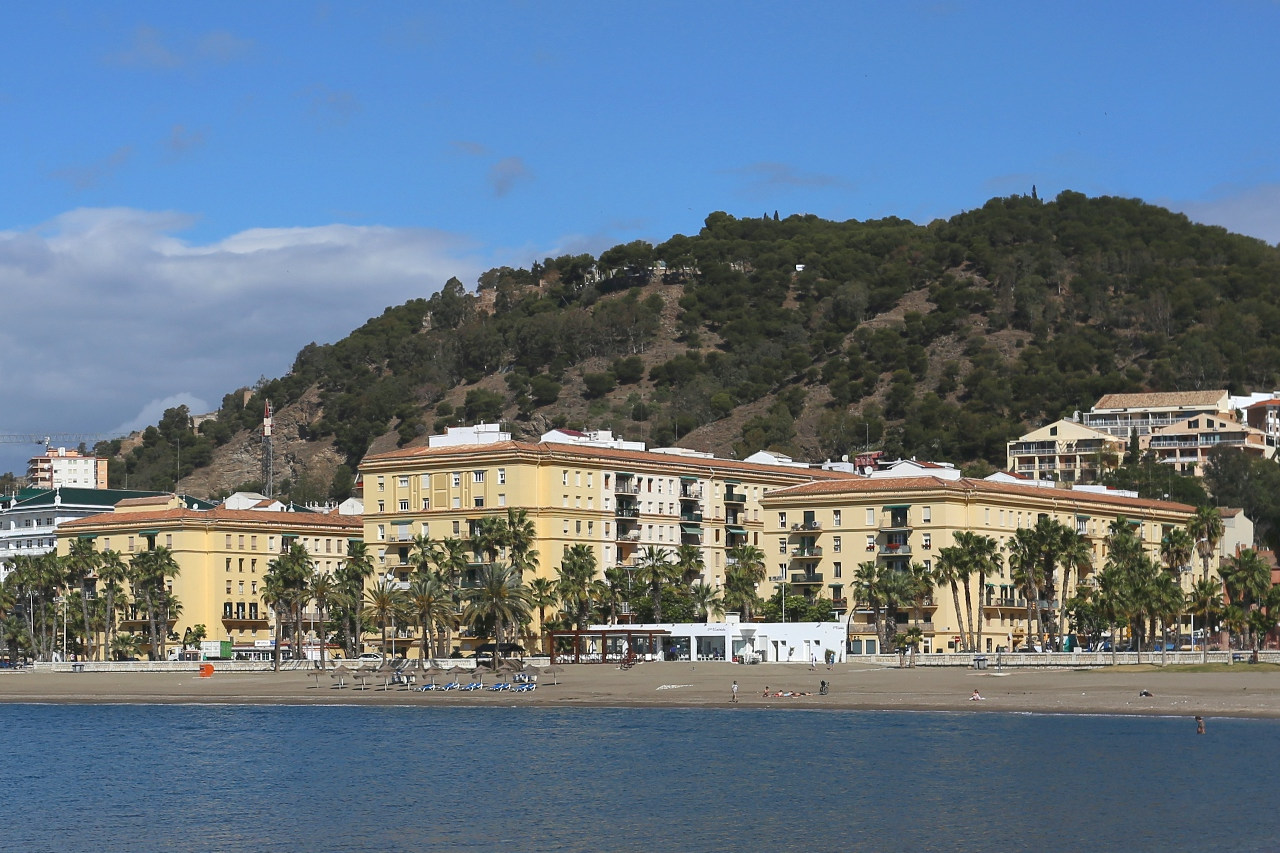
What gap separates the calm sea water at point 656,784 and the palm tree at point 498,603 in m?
17.3

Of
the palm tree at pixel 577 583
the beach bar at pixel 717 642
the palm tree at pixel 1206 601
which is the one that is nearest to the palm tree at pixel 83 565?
the palm tree at pixel 577 583

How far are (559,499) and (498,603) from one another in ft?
72.6

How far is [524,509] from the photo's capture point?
480ft

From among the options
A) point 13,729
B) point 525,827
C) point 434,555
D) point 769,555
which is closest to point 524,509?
point 434,555

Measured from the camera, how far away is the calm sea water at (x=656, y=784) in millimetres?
65250

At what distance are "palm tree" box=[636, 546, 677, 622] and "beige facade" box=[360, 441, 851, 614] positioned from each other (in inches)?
204

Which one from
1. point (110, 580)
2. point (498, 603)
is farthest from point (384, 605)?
point (110, 580)

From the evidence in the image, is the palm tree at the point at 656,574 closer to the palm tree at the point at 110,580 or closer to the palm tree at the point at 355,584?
the palm tree at the point at 355,584

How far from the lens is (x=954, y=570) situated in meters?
140

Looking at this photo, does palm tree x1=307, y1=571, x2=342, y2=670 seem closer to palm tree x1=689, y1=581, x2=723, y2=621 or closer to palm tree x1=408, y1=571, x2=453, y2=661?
palm tree x1=408, y1=571, x2=453, y2=661

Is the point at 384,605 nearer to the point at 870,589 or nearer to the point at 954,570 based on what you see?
the point at 870,589

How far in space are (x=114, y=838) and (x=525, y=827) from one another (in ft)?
46.9

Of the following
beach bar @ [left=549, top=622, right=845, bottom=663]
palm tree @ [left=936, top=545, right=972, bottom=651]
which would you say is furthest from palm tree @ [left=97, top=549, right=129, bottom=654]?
palm tree @ [left=936, top=545, right=972, bottom=651]

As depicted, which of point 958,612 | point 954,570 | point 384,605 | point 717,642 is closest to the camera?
point 384,605
